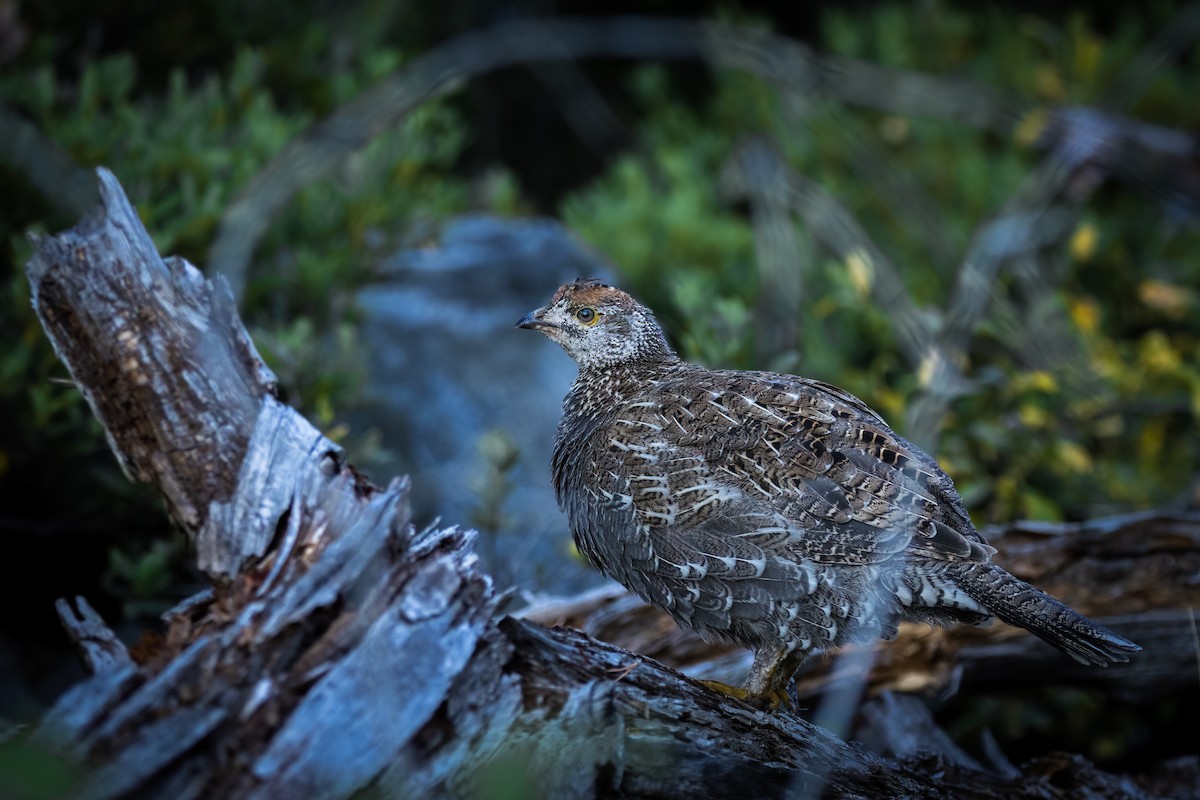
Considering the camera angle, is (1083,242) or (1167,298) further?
(1167,298)

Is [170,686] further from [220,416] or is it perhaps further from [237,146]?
[237,146]

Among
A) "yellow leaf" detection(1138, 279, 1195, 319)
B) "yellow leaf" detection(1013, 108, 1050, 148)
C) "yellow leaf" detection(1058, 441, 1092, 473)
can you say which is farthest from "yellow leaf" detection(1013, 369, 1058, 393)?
"yellow leaf" detection(1138, 279, 1195, 319)

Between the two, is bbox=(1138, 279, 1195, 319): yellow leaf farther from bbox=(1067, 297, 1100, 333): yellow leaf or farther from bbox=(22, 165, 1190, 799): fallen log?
bbox=(22, 165, 1190, 799): fallen log

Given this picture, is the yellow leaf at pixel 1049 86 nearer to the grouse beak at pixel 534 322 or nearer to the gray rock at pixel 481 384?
the gray rock at pixel 481 384

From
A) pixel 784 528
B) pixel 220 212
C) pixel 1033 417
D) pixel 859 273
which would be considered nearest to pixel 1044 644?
pixel 784 528

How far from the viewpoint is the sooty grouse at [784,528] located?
3.31 metres

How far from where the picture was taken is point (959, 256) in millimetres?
6355

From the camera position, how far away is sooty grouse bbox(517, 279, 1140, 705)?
331 centimetres

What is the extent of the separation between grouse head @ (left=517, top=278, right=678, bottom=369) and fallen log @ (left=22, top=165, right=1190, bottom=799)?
59.2 inches

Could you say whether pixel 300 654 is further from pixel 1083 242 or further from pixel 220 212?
pixel 1083 242

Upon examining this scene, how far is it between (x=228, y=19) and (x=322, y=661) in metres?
5.29

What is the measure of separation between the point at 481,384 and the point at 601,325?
215cm


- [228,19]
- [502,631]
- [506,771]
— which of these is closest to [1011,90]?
[228,19]

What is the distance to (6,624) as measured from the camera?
16.3ft
